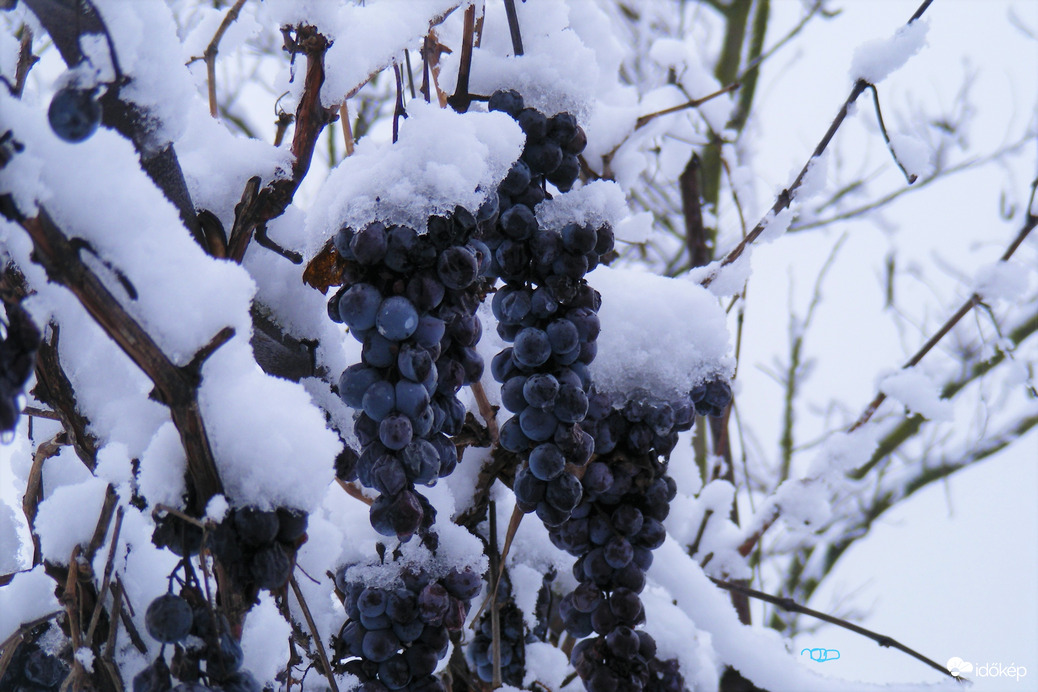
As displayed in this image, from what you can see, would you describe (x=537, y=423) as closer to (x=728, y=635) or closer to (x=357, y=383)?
(x=357, y=383)

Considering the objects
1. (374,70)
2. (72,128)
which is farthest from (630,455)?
(72,128)

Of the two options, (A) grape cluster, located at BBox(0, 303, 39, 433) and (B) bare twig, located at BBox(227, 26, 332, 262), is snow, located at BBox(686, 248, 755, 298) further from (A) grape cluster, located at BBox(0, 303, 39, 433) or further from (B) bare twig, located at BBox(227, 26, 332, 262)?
(A) grape cluster, located at BBox(0, 303, 39, 433)

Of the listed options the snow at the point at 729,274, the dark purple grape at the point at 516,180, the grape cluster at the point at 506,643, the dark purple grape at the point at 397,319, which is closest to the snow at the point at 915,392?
the snow at the point at 729,274

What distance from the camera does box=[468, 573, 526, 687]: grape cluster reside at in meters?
0.85

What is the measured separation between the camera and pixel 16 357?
0.32 metres

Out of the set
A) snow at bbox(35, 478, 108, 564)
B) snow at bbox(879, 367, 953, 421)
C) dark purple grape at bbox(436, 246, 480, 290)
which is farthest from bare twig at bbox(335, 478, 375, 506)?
snow at bbox(879, 367, 953, 421)

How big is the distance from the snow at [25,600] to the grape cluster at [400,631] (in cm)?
24

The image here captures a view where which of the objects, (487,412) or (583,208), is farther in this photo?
(487,412)

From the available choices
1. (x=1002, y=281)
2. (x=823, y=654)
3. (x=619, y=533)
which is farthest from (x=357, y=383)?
(x=823, y=654)

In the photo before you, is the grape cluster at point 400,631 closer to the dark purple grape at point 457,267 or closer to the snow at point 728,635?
the dark purple grape at point 457,267

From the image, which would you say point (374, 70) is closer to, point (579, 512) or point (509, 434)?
point (509, 434)

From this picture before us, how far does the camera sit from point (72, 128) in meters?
0.35

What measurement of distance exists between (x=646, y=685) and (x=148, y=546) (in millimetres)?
485

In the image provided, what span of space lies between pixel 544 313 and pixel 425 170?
0.15 m
